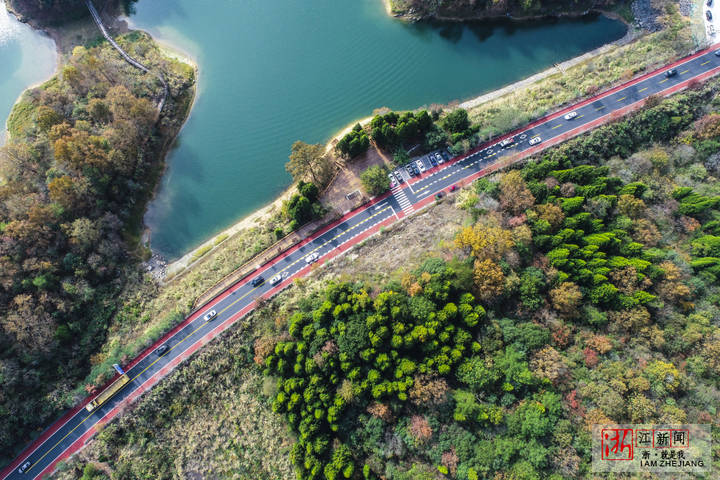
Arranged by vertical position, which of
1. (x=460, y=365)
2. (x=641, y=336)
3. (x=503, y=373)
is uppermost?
(x=460, y=365)

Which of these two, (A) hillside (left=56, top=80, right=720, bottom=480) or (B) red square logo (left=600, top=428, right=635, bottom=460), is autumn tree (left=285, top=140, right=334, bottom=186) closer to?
(A) hillside (left=56, top=80, right=720, bottom=480)

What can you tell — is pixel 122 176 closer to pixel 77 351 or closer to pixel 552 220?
pixel 77 351

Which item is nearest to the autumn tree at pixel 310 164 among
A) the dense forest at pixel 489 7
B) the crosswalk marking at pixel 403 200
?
the crosswalk marking at pixel 403 200

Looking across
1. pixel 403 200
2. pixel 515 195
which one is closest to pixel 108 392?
pixel 403 200

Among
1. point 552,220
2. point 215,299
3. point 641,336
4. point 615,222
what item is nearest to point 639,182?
point 615,222

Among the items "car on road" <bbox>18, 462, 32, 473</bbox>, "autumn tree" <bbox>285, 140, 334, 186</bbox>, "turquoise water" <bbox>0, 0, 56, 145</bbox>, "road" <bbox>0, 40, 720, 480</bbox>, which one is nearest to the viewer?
"car on road" <bbox>18, 462, 32, 473</bbox>

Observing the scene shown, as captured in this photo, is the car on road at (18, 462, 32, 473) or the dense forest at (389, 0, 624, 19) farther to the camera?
the dense forest at (389, 0, 624, 19)

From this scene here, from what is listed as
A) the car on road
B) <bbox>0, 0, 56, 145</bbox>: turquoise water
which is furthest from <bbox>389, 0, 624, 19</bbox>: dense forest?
the car on road
